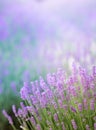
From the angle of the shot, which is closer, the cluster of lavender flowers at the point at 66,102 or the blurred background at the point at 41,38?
the cluster of lavender flowers at the point at 66,102

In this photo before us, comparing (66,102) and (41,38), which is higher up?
(41,38)

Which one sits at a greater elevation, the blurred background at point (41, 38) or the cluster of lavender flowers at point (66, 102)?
the blurred background at point (41, 38)

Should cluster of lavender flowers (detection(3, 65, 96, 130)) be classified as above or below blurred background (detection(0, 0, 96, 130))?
below

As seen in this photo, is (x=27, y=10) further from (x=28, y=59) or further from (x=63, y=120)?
(x=63, y=120)

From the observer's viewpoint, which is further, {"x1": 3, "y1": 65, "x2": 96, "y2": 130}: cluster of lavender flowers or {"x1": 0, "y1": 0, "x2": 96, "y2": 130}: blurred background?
{"x1": 0, "y1": 0, "x2": 96, "y2": 130}: blurred background

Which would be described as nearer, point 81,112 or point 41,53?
point 81,112

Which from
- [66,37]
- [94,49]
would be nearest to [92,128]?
[94,49]

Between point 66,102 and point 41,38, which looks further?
point 41,38

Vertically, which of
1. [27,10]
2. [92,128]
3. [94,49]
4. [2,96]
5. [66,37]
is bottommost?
[92,128]
